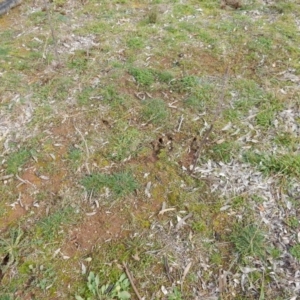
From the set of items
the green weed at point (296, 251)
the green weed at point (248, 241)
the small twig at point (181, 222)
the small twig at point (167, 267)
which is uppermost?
the small twig at point (181, 222)

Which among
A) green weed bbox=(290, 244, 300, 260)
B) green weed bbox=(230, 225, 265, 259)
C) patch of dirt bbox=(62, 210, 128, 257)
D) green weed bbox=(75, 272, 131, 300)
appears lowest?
green weed bbox=(290, 244, 300, 260)

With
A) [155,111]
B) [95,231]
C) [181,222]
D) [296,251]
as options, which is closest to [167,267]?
[181,222]

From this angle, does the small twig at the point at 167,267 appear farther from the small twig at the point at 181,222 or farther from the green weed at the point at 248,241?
the green weed at the point at 248,241

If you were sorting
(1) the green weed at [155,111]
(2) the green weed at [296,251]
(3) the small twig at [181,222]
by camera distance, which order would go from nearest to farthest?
(2) the green weed at [296,251] < (3) the small twig at [181,222] < (1) the green weed at [155,111]

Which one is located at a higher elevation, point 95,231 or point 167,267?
point 95,231

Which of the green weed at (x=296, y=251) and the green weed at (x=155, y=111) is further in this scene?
the green weed at (x=155, y=111)

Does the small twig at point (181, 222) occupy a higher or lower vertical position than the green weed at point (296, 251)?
higher

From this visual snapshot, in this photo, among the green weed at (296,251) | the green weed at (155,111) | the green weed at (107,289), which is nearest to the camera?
the green weed at (107,289)

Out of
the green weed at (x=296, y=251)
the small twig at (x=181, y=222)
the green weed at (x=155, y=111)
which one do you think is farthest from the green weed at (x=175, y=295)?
the green weed at (x=155, y=111)

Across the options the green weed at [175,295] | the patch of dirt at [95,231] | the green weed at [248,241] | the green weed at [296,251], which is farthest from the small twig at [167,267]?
the green weed at [296,251]

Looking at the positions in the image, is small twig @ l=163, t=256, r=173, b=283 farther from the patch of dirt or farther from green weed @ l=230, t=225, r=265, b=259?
green weed @ l=230, t=225, r=265, b=259

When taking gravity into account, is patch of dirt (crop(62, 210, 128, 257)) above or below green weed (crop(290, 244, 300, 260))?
above

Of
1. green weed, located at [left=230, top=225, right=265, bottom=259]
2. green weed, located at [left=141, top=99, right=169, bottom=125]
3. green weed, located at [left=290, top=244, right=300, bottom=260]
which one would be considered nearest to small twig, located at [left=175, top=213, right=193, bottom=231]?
green weed, located at [left=230, top=225, right=265, bottom=259]

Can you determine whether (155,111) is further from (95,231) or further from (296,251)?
(296,251)
